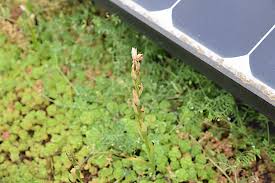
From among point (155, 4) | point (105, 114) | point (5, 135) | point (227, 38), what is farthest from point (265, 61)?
point (5, 135)

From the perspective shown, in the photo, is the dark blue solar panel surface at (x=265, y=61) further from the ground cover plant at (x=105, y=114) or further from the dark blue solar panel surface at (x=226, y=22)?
the ground cover plant at (x=105, y=114)

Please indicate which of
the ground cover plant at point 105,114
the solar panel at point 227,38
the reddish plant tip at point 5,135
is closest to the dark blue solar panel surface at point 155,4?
the solar panel at point 227,38

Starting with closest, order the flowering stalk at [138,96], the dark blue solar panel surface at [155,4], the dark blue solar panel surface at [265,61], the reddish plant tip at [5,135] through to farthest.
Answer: the flowering stalk at [138,96]
the dark blue solar panel surface at [265,61]
the dark blue solar panel surface at [155,4]
the reddish plant tip at [5,135]

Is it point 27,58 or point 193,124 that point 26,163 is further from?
point 193,124

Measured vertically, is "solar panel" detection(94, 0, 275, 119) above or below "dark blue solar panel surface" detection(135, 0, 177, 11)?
below

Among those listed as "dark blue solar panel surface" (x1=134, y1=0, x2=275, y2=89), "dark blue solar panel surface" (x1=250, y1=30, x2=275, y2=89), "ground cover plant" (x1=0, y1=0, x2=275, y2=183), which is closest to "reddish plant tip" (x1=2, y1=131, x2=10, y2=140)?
"ground cover plant" (x1=0, y1=0, x2=275, y2=183)

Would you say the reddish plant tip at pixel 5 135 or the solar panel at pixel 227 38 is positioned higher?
the solar panel at pixel 227 38

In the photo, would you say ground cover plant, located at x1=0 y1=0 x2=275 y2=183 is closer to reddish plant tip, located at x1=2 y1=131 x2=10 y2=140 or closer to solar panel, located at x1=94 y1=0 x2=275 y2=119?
reddish plant tip, located at x1=2 y1=131 x2=10 y2=140
